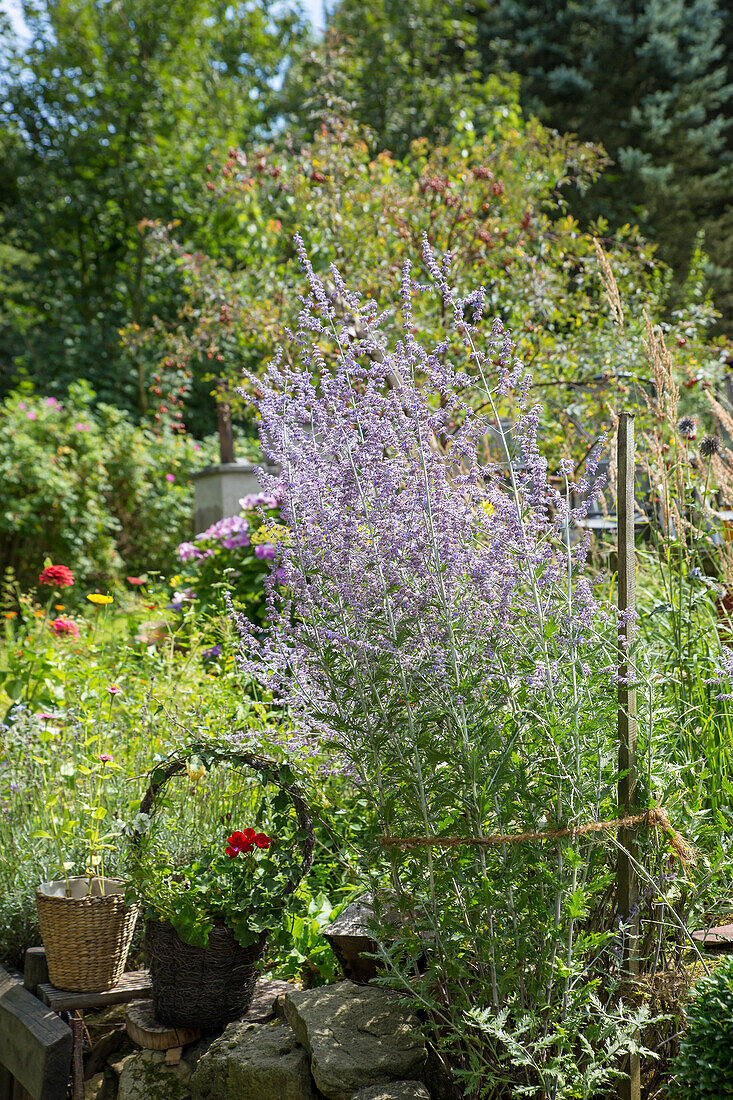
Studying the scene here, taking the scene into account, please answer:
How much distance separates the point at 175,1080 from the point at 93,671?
1.59 metres

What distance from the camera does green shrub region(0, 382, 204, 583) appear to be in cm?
843

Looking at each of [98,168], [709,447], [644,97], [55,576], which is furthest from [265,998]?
[644,97]

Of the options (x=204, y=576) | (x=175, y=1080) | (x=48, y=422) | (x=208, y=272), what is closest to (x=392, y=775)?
(x=175, y=1080)

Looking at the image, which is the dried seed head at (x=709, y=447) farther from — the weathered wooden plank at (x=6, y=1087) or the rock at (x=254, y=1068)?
the weathered wooden plank at (x=6, y=1087)

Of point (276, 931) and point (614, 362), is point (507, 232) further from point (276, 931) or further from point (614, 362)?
point (276, 931)

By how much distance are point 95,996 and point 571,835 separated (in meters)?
1.65

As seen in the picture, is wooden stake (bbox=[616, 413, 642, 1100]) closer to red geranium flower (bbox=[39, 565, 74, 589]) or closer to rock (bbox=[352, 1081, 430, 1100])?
rock (bbox=[352, 1081, 430, 1100])

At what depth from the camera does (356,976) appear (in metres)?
2.61

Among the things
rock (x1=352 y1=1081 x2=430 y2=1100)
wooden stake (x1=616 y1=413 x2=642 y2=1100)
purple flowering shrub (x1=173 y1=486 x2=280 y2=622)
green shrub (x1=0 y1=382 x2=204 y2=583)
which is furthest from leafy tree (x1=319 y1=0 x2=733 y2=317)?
rock (x1=352 y1=1081 x2=430 y2=1100)

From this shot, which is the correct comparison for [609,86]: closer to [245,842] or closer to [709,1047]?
[245,842]

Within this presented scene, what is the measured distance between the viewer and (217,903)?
8.07 ft

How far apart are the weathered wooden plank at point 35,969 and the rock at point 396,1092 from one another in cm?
133

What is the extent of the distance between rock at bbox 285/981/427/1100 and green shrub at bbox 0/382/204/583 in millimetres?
6856

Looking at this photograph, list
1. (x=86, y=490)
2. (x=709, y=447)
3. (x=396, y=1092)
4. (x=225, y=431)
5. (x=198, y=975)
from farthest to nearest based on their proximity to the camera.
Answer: (x=86, y=490) < (x=225, y=431) < (x=709, y=447) < (x=198, y=975) < (x=396, y=1092)
